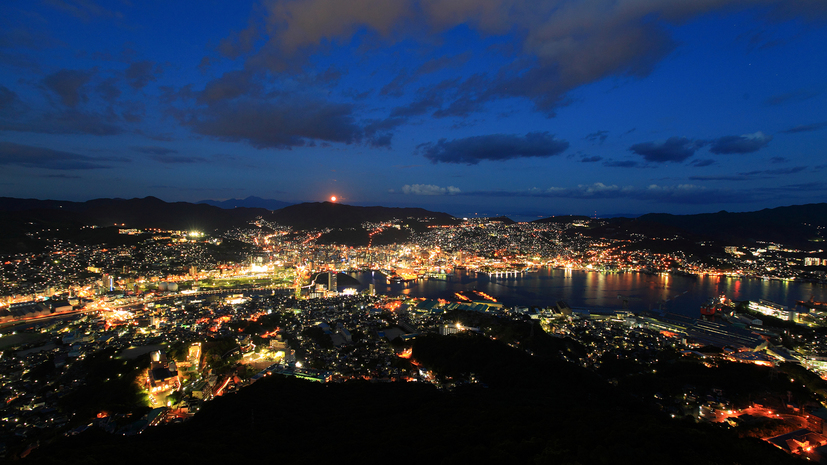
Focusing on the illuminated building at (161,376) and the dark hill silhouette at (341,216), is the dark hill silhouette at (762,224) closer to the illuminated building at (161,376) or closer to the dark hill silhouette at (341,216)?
the dark hill silhouette at (341,216)

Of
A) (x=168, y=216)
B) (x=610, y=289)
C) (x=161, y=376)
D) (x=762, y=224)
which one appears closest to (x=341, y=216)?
(x=168, y=216)

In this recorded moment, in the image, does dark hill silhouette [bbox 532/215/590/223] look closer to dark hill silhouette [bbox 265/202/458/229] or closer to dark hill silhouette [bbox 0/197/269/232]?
dark hill silhouette [bbox 265/202/458/229]

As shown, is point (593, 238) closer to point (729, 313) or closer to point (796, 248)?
point (796, 248)

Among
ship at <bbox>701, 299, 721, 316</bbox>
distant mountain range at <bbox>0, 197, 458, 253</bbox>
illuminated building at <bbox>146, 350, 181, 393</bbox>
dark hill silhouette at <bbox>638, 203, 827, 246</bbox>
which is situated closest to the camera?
illuminated building at <bbox>146, 350, 181, 393</bbox>

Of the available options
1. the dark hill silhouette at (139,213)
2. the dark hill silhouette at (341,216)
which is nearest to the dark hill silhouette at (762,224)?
the dark hill silhouette at (341,216)

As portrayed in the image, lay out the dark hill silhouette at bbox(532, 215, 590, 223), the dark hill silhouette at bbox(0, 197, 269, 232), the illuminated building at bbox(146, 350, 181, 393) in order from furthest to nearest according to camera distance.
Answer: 1. the dark hill silhouette at bbox(532, 215, 590, 223)
2. the dark hill silhouette at bbox(0, 197, 269, 232)
3. the illuminated building at bbox(146, 350, 181, 393)

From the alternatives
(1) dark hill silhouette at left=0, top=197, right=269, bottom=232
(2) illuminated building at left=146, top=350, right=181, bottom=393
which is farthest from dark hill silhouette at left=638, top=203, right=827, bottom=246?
(1) dark hill silhouette at left=0, top=197, right=269, bottom=232
